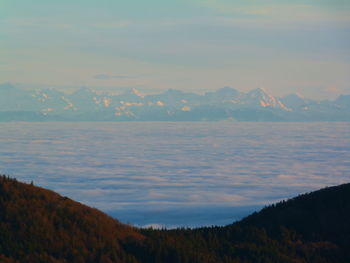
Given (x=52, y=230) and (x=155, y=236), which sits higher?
(x=155, y=236)

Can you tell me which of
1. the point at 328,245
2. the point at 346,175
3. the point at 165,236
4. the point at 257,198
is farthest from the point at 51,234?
the point at 346,175

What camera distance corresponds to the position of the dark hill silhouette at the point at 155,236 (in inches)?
976

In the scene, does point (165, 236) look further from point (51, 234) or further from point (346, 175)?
point (346, 175)

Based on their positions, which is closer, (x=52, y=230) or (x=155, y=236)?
(x=52, y=230)

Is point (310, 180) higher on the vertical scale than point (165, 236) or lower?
higher

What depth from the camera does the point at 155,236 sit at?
2895cm

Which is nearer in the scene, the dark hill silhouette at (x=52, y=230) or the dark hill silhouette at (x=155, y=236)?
the dark hill silhouette at (x=52, y=230)

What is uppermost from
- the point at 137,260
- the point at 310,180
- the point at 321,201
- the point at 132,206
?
the point at 310,180

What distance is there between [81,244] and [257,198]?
8827 centimetres

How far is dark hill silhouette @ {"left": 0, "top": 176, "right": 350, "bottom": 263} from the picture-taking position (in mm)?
24797

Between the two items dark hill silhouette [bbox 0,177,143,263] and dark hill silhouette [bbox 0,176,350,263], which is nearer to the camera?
dark hill silhouette [bbox 0,177,143,263]

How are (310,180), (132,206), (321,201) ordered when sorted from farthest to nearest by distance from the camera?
(310,180) < (132,206) < (321,201)

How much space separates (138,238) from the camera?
27.9 m

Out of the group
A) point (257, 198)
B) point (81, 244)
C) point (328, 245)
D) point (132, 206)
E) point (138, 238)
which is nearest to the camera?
point (81, 244)
